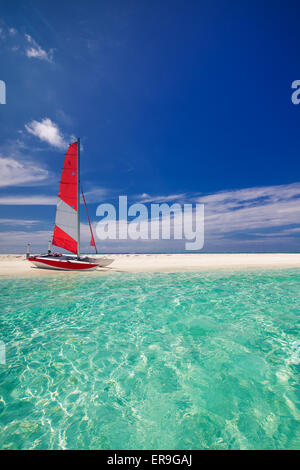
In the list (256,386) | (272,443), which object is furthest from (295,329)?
(272,443)

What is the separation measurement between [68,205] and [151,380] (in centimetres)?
2313

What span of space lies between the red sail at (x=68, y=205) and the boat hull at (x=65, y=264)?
203 cm

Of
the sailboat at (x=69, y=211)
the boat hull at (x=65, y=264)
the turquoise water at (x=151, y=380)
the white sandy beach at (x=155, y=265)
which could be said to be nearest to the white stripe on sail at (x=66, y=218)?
the sailboat at (x=69, y=211)

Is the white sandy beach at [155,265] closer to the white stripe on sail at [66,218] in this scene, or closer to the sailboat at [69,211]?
the sailboat at [69,211]

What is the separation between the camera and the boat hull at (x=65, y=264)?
21938 mm

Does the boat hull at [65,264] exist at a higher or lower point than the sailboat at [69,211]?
lower

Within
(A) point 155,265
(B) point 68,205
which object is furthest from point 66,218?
(A) point 155,265

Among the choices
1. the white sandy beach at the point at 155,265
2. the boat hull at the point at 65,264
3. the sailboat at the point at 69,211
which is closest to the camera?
the boat hull at the point at 65,264

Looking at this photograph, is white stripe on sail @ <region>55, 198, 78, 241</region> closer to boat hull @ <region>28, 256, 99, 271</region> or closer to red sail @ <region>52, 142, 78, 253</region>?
red sail @ <region>52, 142, 78, 253</region>

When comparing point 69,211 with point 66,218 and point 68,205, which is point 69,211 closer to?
point 68,205

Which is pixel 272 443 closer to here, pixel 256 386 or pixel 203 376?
pixel 256 386

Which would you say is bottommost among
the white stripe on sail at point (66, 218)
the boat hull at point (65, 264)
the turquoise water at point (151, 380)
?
the turquoise water at point (151, 380)

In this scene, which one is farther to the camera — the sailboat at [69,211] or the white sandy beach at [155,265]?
the white sandy beach at [155,265]

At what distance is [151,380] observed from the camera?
4375mm
